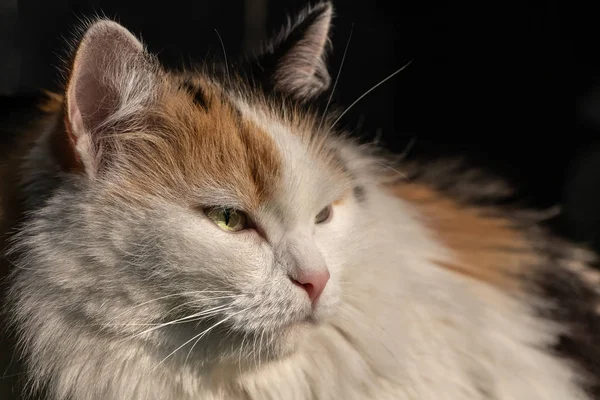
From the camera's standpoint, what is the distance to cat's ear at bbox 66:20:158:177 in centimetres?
89

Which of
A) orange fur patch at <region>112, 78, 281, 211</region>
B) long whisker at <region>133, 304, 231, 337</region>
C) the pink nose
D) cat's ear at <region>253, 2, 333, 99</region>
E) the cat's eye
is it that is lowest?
long whisker at <region>133, 304, 231, 337</region>

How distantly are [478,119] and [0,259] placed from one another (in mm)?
1508

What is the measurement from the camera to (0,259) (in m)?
1.04

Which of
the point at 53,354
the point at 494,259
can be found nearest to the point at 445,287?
the point at 494,259

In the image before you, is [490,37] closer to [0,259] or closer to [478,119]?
[478,119]

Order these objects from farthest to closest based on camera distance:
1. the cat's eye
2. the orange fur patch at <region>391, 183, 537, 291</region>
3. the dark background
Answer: the dark background, the orange fur patch at <region>391, 183, 537, 291</region>, the cat's eye

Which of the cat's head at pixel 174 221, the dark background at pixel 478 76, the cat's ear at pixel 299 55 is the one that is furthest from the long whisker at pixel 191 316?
the dark background at pixel 478 76

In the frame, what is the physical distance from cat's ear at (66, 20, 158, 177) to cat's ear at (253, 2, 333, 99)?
0.23 meters

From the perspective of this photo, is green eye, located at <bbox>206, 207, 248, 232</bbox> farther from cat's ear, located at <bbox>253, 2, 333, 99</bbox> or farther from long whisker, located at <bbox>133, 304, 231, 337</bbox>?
cat's ear, located at <bbox>253, 2, 333, 99</bbox>

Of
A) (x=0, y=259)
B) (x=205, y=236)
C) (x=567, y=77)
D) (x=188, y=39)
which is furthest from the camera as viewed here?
(x=567, y=77)

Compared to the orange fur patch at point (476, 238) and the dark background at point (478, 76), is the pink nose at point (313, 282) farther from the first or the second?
the dark background at point (478, 76)

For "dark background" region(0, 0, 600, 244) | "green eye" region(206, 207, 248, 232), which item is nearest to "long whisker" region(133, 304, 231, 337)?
"green eye" region(206, 207, 248, 232)

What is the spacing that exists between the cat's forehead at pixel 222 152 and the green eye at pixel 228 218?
0.01 metres

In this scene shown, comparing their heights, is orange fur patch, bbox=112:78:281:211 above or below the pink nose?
above
